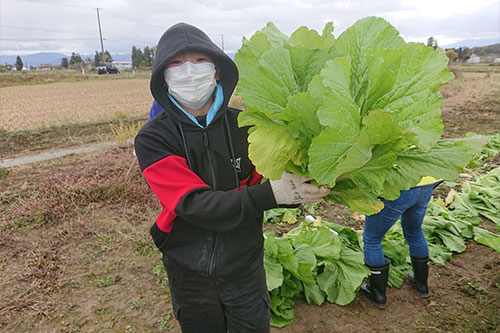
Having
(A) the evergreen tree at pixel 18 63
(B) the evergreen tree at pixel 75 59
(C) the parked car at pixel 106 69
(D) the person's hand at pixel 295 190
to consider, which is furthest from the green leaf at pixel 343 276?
(B) the evergreen tree at pixel 75 59

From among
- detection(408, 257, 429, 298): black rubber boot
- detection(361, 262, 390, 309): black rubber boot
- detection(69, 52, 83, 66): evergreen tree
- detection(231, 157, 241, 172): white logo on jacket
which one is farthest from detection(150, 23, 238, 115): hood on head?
detection(69, 52, 83, 66): evergreen tree

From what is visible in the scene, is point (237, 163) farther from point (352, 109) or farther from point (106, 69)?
point (106, 69)

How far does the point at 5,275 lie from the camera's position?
11.6 feet

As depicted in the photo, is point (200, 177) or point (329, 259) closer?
point (200, 177)

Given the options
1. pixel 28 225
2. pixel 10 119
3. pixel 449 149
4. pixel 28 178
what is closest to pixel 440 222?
pixel 449 149

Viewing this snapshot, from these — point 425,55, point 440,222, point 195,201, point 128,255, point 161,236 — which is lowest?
point 128,255

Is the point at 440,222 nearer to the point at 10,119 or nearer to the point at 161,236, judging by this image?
the point at 161,236

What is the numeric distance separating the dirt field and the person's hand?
1.76 m

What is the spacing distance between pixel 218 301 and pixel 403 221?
1.83m

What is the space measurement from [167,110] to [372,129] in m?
1.03

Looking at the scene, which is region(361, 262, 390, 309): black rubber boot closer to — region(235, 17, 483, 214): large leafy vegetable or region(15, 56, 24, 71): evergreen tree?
region(235, 17, 483, 214): large leafy vegetable

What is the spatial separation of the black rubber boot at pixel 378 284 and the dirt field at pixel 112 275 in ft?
0.26

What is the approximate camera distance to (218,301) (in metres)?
1.81

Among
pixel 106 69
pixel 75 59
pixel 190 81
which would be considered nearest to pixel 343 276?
pixel 190 81
